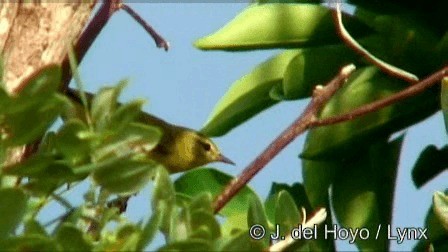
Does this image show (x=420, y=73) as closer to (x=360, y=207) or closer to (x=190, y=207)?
(x=360, y=207)

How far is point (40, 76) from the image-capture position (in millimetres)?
345

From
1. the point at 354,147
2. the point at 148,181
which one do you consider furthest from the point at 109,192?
the point at 354,147

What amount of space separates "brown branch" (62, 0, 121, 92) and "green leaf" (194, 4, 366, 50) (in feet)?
1.01

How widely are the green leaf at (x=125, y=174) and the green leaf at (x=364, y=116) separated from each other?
0.40 meters

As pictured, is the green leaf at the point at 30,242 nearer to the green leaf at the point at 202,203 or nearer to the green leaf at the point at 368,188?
the green leaf at the point at 202,203

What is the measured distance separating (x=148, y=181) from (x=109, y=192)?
0.7 inches

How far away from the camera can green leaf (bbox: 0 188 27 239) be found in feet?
1.08

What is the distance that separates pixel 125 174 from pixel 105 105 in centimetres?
3

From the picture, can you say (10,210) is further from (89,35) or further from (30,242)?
(89,35)

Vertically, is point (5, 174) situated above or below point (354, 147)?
above

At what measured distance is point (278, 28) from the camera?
0.83 meters

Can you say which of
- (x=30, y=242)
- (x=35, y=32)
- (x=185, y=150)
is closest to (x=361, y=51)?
(x=35, y=32)

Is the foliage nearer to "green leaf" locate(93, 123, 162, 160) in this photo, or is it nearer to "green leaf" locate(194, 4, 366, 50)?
"green leaf" locate(194, 4, 366, 50)

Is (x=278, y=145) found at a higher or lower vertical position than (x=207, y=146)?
higher
